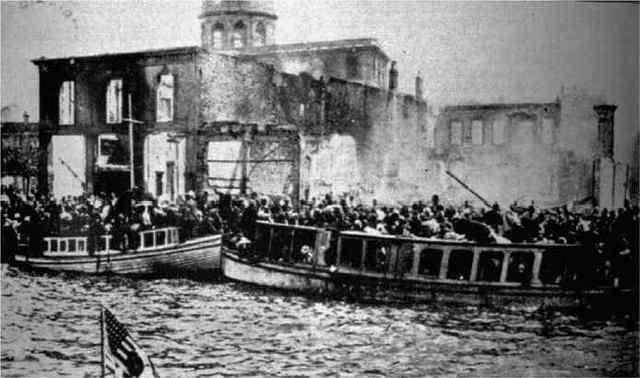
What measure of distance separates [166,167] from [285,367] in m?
1.49

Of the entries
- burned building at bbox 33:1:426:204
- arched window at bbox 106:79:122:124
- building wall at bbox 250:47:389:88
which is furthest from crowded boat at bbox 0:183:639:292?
building wall at bbox 250:47:389:88

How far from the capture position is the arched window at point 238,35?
4822 millimetres

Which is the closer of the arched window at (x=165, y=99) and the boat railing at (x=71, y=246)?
the arched window at (x=165, y=99)

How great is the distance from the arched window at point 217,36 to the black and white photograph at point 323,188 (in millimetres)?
47

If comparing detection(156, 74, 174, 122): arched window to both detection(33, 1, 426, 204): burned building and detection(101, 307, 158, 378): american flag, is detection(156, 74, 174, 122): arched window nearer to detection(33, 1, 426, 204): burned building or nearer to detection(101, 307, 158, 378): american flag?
detection(33, 1, 426, 204): burned building

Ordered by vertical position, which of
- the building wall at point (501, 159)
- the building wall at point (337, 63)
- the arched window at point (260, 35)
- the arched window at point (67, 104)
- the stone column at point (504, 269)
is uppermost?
the arched window at point (260, 35)

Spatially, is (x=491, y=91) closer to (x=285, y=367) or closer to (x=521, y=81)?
(x=521, y=81)

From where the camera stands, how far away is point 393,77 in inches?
186

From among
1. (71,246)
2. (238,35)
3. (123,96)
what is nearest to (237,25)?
(238,35)

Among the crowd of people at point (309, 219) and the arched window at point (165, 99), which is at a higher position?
the arched window at point (165, 99)

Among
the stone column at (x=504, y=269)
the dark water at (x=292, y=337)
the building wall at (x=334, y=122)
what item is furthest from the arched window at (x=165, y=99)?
the stone column at (x=504, y=269)

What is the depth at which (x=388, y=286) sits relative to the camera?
480cm

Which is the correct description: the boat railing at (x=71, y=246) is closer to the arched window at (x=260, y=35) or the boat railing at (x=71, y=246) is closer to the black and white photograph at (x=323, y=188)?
the black and white photograph at (x=323, y=188)

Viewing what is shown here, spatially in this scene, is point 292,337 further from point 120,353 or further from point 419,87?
point 419,87
